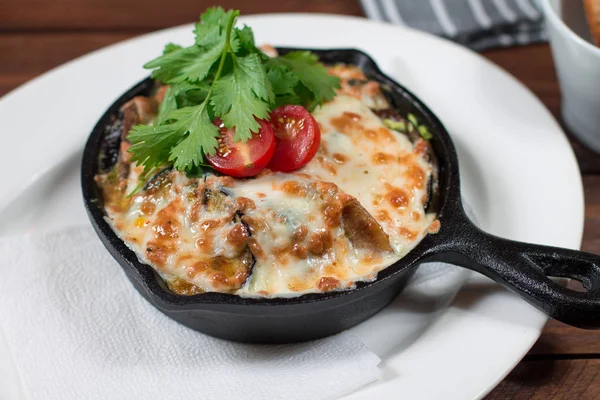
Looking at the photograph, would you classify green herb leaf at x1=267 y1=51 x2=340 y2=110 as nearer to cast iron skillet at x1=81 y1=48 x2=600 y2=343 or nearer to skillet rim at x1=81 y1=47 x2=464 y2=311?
skillet rim at x1=81 y1=47 x2=464 y2=311

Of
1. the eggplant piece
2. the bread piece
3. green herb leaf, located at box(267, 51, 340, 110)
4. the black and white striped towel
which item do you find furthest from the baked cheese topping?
the black and white striped towel

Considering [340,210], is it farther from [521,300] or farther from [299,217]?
[521,300]

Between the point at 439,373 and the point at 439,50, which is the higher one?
the point at 439,50

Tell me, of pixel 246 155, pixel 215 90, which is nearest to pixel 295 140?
pixel 246 155

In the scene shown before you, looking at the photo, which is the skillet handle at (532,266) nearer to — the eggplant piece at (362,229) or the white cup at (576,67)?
the eggplant piece at (362,229)

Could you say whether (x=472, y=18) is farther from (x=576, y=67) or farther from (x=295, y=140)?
(x=295, y=140)

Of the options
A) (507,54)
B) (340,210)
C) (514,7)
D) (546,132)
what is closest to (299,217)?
(340,210)
